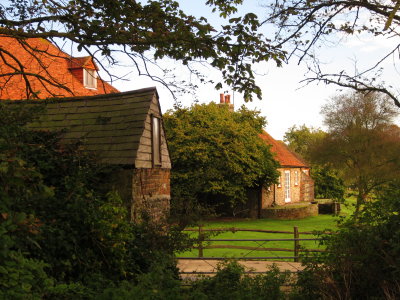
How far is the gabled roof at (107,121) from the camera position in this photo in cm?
952

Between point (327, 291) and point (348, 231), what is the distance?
1358 millimetres

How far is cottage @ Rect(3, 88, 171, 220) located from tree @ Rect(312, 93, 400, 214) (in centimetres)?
2080

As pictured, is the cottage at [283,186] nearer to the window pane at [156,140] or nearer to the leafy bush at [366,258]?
the window pane at [156,140]

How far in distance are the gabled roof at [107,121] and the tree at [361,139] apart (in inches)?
851

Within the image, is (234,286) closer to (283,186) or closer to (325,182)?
(283,186)

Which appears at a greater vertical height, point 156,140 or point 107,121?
point 107,121

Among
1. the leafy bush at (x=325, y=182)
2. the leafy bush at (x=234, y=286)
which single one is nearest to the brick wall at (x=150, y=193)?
the leafy bush at (x=234, y=286)

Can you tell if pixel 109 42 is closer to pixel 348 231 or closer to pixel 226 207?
pixel 348 231

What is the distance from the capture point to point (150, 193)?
10.2 m

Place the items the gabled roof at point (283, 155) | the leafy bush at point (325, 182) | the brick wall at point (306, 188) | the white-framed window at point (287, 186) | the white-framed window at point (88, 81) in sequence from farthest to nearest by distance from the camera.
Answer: the leafy bush at point (325, 182), the brick wall at point (306, 188), the white-framed window at point (287, 186), the gabled roof at point (283, 155), the white-framed window at point (88, 81)

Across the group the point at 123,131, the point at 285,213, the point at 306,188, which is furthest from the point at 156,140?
the point at 306,188

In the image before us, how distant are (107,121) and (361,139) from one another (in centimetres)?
2390

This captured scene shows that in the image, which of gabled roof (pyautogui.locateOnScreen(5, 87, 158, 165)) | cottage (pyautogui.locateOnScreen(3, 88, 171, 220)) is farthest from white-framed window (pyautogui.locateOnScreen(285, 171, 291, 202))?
gabled roof (pyautogui.locateOnScreen(5, 87, 158, 165))

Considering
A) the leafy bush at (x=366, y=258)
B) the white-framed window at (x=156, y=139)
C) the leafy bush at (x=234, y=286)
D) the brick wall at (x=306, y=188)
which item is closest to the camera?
the leafy bush at (x=366, y=258)
